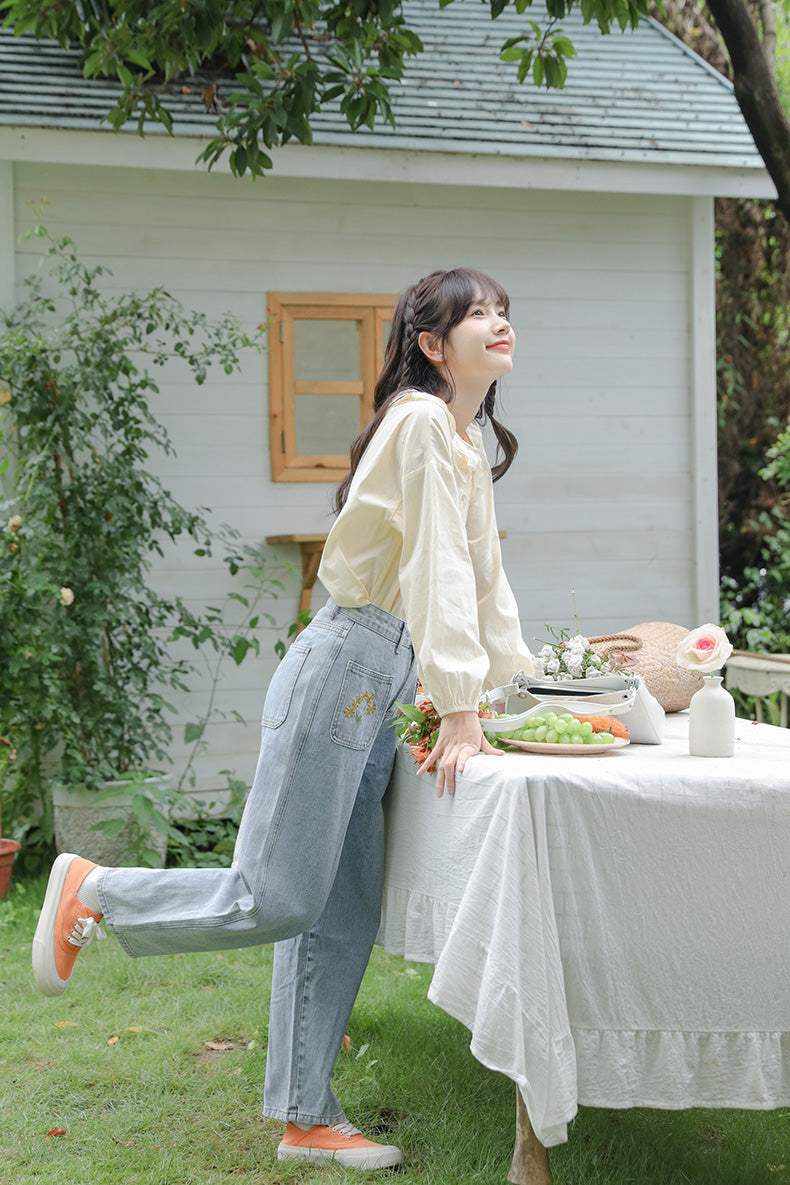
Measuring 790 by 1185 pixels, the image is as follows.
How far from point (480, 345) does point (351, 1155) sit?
1890mm

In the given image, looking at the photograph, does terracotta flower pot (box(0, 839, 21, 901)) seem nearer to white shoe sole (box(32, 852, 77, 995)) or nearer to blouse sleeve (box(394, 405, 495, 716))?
white shoe sole (box(32, 852, 77, 995))

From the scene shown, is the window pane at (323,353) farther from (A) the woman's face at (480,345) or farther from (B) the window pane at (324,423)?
(A) the woman's face at (480,345)

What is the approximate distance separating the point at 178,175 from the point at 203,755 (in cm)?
297

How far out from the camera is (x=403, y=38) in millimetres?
5461

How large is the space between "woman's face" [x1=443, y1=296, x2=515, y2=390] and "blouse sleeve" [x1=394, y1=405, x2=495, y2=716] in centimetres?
22

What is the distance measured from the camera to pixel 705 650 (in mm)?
2514

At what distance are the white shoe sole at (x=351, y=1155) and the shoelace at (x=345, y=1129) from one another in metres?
0.04

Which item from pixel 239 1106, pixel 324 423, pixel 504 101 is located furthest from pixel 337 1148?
pixel 504 101

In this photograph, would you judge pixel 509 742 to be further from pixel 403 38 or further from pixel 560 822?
pixel 403 38

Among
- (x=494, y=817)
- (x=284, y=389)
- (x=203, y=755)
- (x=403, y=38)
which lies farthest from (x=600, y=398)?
(x=494, y=817)

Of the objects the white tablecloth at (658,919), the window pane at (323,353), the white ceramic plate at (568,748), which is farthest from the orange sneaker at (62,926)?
the window pane at (323,353)

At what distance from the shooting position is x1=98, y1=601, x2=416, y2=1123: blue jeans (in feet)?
8.44

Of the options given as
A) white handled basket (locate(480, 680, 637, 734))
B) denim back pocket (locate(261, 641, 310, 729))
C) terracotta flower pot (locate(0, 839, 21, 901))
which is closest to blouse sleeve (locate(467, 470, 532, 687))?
white handled basket (locate(480, 680, 637, 734))

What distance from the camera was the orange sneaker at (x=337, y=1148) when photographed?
2.78m
